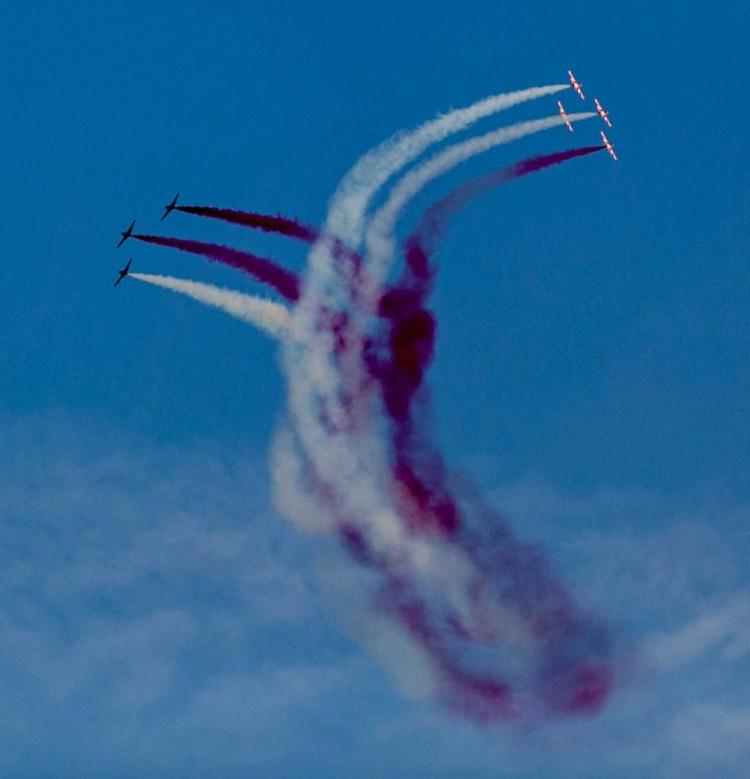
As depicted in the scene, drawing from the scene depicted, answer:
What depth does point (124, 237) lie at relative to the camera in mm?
92062

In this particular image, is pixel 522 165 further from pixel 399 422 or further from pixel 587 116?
pixel 399 422

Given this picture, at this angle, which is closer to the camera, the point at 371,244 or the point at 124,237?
the point at 371,244

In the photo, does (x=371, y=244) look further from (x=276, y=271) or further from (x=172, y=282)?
(x=172, y=282)

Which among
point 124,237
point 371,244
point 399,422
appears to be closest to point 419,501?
point 399,422

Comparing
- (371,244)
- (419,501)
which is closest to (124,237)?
(371,244)

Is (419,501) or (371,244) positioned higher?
(371,244)

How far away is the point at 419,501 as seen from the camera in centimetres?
8825

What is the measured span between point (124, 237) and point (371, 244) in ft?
49.4

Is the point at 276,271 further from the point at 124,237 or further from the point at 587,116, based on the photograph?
the point at 587,116

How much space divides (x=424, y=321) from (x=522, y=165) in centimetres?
963

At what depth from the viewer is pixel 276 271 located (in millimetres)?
85875

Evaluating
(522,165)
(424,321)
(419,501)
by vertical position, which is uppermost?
(522,165)

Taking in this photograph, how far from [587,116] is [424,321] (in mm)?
15494

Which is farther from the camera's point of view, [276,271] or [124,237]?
[124,237]
